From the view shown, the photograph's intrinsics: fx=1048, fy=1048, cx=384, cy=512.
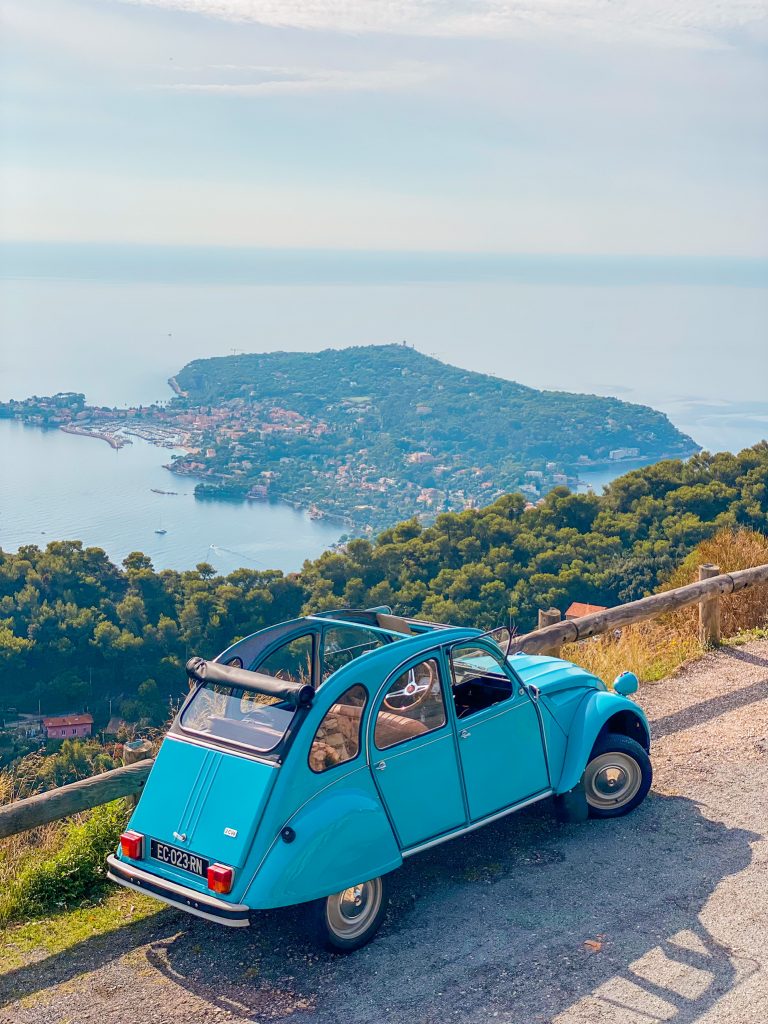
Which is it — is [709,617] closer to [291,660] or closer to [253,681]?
[291,660]

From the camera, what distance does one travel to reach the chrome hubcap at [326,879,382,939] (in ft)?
17.0

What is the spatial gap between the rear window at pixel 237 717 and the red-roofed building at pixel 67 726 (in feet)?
52.5

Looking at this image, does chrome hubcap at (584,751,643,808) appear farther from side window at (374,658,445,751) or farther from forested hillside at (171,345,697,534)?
forested hillside at (171,345,697,534)

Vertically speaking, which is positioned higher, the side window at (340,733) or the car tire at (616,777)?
the side window at (340,733)

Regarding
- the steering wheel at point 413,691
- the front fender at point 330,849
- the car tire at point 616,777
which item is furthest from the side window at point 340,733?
the car tire at point 616,777

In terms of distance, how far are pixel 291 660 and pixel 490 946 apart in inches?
74.9

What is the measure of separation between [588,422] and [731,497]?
50.0 m

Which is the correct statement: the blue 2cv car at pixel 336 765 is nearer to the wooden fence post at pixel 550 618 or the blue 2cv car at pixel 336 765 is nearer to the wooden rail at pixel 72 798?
the wooden rail at pixel 72 798

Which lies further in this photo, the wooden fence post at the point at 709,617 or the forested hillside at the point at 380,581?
the forested hillside at the point at 380,581

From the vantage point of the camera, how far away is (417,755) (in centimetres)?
562

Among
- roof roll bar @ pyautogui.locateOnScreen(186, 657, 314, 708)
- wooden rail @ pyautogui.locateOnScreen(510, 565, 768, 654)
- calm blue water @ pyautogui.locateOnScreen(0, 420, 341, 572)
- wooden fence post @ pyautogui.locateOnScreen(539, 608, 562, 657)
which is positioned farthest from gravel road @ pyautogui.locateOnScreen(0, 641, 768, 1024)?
calm blue water @ pyautogui.locateOnScreen(0, 420, 341, 572)

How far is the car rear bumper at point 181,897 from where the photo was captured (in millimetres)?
4855

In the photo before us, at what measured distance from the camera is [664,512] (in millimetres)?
30609

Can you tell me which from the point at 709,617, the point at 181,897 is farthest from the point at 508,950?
the point at 709,617
